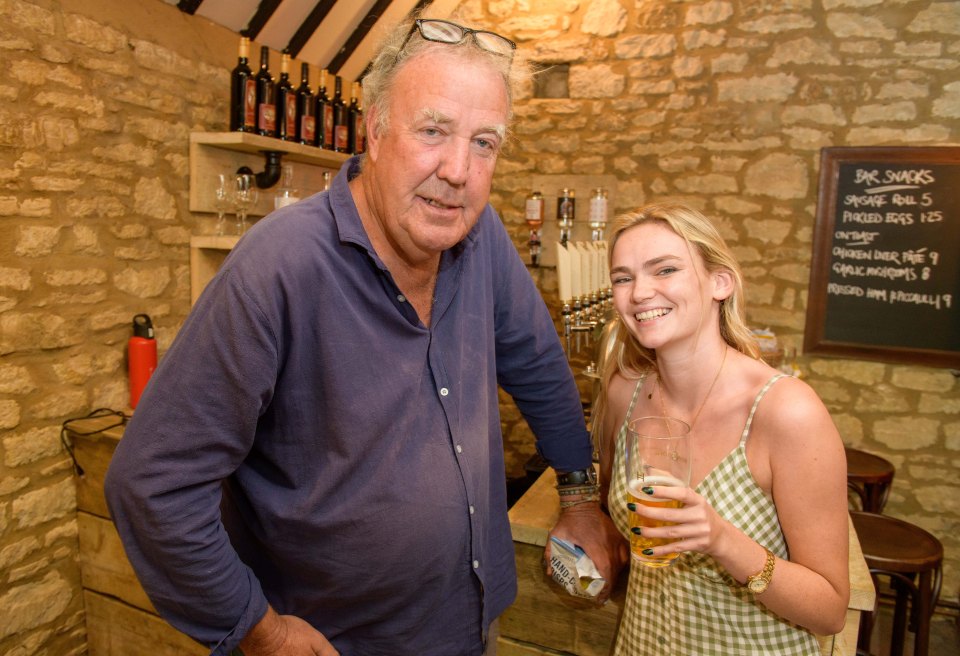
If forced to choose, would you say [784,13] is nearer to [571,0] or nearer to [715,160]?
[715,160]

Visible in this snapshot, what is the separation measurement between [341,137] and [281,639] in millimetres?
3098

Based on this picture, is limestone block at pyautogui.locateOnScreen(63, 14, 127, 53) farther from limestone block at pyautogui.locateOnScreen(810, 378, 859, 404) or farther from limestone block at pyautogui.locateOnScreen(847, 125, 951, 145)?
limestone block at pyautogui.locateOnScreen(810, 378, 859, 404)

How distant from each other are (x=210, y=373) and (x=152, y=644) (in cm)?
216

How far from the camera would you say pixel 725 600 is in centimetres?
135

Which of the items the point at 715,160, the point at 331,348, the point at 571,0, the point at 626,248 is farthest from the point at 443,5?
the point at 331,348

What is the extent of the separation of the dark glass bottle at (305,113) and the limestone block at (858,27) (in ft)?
9.19

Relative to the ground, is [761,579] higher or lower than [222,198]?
lower

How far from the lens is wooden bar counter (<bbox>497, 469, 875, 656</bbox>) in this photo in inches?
68.6

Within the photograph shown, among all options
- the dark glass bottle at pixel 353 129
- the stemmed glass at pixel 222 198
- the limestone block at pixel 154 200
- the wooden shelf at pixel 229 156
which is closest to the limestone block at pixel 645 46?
the dark glass bottle at pixel 353 129

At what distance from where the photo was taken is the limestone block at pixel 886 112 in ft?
11.7

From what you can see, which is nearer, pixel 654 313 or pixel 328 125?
pixel 654 313

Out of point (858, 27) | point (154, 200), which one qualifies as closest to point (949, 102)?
point (858, 27)

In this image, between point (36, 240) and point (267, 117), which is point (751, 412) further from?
point (267, 117)

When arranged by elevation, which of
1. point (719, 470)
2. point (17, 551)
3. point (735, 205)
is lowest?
point (17, 551)
